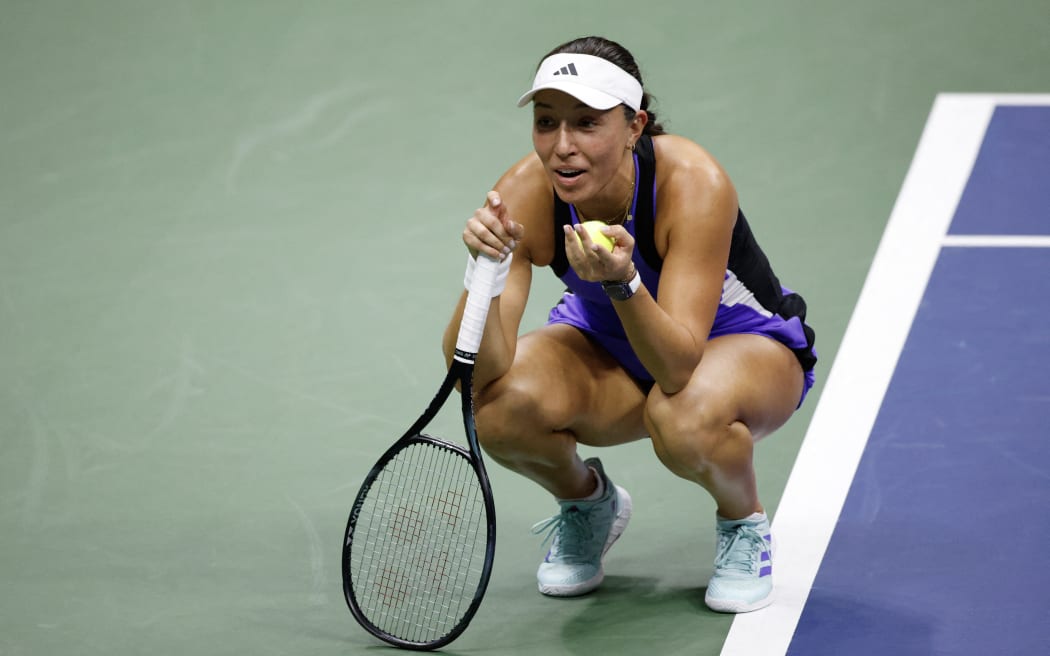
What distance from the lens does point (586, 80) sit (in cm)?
323

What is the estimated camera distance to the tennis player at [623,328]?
10.7 feet

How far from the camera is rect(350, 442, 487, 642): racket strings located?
339 centimetres

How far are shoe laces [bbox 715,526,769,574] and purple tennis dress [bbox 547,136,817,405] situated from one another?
0.42 m

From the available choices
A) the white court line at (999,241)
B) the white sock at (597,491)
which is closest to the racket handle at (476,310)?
the white sock at (597,491)

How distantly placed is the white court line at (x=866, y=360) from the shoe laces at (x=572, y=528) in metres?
0.44

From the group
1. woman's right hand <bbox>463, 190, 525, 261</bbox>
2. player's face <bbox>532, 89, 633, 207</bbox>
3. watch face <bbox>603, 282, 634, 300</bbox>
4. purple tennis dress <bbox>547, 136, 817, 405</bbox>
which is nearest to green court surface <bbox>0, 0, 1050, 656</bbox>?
purple tennis dress <bbox>547, 136, 817, 405</bbox>

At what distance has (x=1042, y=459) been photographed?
4062mm

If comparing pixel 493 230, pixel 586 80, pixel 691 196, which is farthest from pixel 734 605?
pixel 586 80

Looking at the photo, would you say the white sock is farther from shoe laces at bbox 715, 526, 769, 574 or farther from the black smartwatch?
the black smartwatch

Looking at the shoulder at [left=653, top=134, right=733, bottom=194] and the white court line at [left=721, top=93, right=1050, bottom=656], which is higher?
the shoulder at [left=653, top=134, right=733, bottom=194]

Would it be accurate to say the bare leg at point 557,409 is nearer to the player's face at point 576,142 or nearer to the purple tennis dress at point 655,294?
the purple tennis dress at point 655,294

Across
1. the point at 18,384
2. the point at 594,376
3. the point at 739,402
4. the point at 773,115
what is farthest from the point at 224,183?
the point at 739,402

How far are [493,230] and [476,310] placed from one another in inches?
7.4

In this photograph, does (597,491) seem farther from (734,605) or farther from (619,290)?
Result: (619,290)
